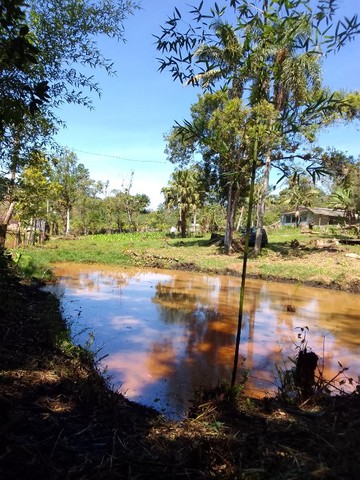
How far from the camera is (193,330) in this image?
28.3 ft

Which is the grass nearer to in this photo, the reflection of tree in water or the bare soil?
the reflection of tree in water

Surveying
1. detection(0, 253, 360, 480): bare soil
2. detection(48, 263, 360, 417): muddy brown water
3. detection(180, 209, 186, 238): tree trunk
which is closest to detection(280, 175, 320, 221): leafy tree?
detection(48, 263, 360, 417): muddy brown water

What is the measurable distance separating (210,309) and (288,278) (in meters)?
7.38

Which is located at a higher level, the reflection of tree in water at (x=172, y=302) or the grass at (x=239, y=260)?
the grass at (x=239, y=260)

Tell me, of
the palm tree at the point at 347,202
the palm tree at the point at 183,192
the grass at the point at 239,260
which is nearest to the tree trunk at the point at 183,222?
the palm tree at the point at 183,192

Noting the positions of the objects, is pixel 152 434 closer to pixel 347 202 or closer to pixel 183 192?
pixel 347 202

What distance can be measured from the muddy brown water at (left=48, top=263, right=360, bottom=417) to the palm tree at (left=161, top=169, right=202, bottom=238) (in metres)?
18.9

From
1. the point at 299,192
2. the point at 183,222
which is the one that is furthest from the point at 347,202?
the point at 299,192

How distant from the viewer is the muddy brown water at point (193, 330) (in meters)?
5.72

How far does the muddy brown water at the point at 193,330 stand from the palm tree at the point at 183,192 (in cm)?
1891

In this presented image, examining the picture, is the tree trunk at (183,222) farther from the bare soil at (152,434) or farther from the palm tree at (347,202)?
the bare soil at (152,434)

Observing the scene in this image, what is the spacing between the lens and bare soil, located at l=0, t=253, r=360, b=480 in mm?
2055

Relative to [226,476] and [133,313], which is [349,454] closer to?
[226,476]

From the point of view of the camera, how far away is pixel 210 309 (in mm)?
11031
